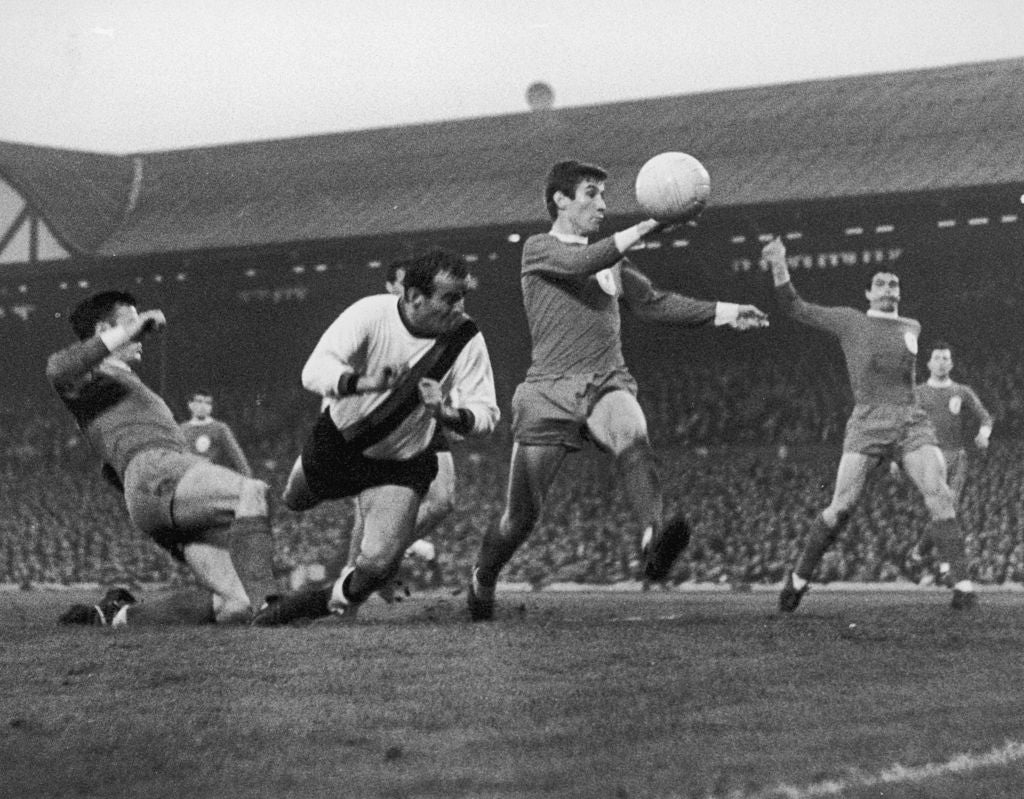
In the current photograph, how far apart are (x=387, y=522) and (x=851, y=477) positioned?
385cm

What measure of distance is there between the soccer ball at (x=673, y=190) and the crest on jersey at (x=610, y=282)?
0.48 meters

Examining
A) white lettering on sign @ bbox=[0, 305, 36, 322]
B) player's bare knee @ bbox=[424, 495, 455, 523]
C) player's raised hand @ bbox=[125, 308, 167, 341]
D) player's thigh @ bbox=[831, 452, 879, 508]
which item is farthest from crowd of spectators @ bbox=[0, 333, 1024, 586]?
player's raised hand @ bbox=[125, 308, 167, 341]

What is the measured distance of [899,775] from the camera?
6.02 metres

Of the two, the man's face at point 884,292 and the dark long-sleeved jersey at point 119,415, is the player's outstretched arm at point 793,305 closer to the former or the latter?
the man's face at point 884,292

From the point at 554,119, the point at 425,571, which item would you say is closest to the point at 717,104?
the point at 554,119

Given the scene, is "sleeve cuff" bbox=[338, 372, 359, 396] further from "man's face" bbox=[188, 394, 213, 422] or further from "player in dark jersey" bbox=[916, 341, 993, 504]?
"player in dark jersey" bbox=[916, 341, 993, 504]

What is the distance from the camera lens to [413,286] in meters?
10.6

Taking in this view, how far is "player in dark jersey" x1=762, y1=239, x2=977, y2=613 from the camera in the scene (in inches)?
520

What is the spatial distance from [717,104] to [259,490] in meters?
16.7

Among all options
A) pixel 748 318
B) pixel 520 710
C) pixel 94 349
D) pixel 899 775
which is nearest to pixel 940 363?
pixel 748 318

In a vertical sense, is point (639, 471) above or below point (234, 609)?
above

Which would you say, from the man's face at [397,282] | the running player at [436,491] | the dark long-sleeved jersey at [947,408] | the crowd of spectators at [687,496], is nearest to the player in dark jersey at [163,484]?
the running player at [436,491]

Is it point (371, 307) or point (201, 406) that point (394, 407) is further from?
point (201, 406)

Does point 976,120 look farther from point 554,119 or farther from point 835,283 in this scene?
point 554,119
